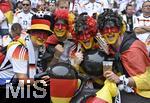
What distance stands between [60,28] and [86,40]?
819 mm

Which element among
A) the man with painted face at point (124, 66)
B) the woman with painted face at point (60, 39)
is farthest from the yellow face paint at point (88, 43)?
the woman with painted face at point (60, 39)

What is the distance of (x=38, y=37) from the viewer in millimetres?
5348

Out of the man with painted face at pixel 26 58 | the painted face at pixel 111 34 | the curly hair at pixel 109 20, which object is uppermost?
the curly hair at pixel 109 20

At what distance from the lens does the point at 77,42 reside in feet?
16.6

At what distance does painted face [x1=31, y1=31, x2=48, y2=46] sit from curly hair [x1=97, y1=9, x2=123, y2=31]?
33.1 inches

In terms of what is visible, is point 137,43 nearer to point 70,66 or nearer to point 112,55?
point 112,55

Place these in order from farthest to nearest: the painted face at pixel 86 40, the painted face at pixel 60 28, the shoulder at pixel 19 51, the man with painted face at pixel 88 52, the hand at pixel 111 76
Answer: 1. the painted face at pixel 60 28
2. the shoulder at pixel 19 51
3. the painted face at pixel 86 40
4. the man with painted face at pixel 88 52
5. the hand at pixel 111 76

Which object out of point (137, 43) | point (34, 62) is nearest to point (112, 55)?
point (137, 43)

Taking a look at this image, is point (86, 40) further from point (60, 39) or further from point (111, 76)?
point (60, 39)

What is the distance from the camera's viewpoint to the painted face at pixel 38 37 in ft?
17.4

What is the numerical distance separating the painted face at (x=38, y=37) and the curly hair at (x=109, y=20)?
2.76ft

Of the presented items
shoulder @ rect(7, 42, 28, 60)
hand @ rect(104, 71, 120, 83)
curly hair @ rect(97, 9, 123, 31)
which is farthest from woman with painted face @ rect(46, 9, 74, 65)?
hand @ rect(104, 71, 120, 83)

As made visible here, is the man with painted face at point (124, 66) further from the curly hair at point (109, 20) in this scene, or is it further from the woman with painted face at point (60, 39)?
the woman with painted face at point (60, 39)

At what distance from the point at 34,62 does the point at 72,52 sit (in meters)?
0.46
